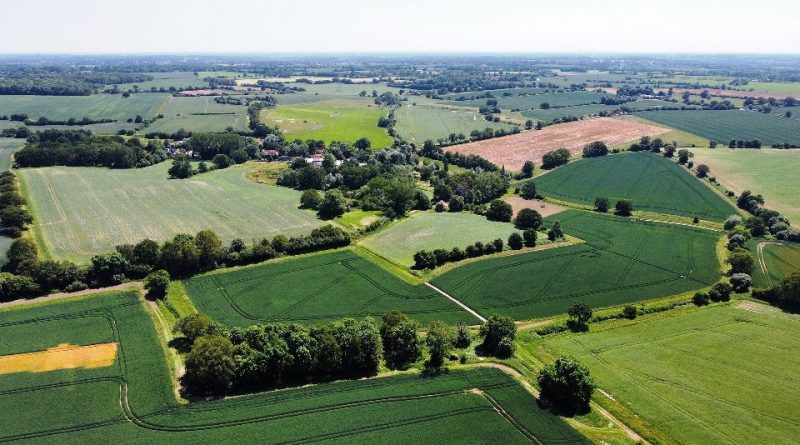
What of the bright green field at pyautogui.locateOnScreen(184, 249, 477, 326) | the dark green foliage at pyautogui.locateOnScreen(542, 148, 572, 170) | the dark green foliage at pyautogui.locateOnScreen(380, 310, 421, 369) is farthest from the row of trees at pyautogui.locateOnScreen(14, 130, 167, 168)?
the dark green foliage at pyautogui.locateOnScreen(542, 148, 572, 170)

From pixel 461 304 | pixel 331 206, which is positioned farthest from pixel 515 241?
pixel 331 206

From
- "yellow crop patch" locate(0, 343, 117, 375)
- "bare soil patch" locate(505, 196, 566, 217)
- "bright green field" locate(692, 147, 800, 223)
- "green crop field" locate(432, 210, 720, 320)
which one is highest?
"bright green field" locate(692, 147, 800, 223)

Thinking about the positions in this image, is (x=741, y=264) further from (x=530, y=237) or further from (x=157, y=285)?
(x=157, y=285)

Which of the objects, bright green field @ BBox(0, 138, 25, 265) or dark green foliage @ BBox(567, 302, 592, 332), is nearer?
dark green foliage @ BBox(567, 302, 592, 332)

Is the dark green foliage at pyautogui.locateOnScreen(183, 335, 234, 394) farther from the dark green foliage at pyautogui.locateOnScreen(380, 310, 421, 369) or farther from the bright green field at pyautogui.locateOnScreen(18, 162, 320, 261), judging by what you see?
the bright green field at pyautogui.locateOnScreen(18, 162, 320, 261)

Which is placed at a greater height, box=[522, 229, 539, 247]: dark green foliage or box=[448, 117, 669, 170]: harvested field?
box=[448, 117, 669, 170]: harvested field

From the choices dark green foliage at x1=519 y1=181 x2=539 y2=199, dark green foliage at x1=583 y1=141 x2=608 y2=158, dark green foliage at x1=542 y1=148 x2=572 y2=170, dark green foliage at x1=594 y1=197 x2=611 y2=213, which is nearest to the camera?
dark green foliage at x1=594 y1=197 x2=611 y2=213

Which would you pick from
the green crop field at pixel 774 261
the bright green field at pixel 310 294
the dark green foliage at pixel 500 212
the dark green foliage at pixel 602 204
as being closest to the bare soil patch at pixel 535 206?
the dark green foliage at pixel 500 212
